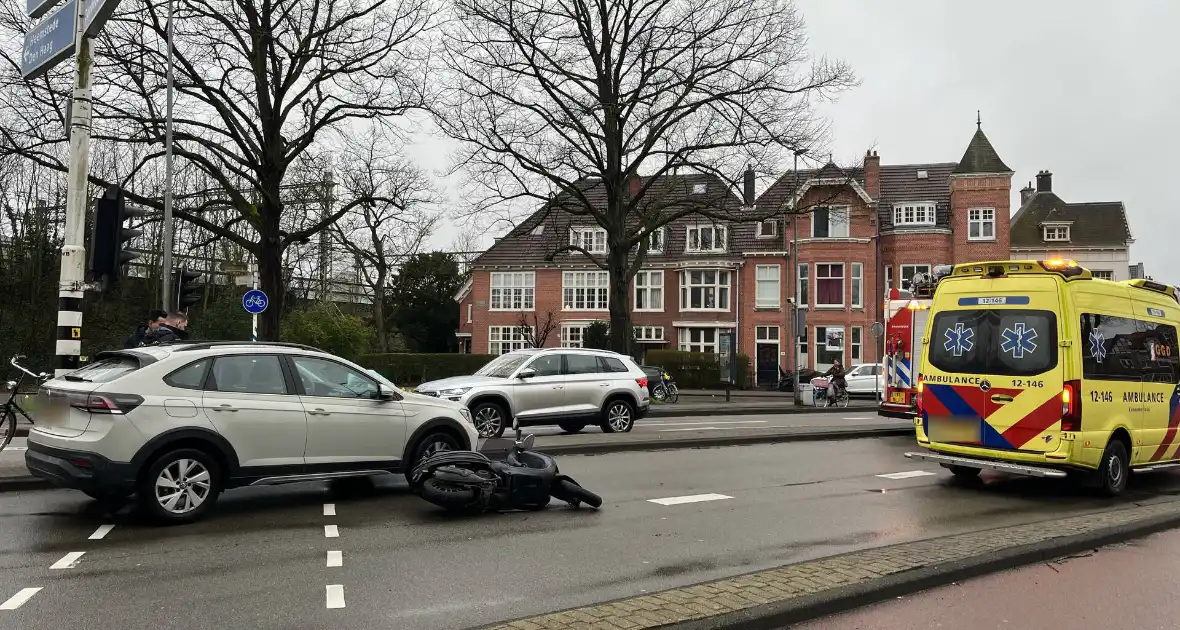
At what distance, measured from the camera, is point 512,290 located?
53.0 m

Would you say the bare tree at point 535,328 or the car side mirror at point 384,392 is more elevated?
the bare tree at point 535,328

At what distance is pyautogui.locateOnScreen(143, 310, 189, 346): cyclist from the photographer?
34.7ft

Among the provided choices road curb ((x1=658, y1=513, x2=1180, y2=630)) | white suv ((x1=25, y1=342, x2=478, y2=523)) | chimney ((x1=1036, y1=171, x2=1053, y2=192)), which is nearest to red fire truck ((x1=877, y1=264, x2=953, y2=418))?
road curb ((x1=658, y1=513, x2=1180, y2=630))

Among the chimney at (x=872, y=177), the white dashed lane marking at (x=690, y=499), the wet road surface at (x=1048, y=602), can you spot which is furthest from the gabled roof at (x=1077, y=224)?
the wet road surface at (x=1048, y=602)

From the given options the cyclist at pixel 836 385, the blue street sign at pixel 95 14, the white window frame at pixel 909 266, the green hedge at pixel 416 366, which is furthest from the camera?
the white window frame at pixel 909 266

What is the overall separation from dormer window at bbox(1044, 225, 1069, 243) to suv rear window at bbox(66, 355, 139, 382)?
188 feet

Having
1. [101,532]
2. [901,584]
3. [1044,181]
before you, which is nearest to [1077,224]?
[1044,181]

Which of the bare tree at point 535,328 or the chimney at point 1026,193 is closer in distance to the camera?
the bare tree at point 535,328

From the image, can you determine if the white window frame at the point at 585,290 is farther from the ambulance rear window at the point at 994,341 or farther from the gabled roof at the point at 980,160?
the ambulance rear window at the point at 994,341

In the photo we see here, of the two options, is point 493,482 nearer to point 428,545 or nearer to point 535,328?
point 428,545

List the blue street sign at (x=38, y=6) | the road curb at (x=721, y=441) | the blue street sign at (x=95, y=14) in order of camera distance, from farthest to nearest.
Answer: the road curb at (x=721, y=441), the blue street sign at (x=38, y=6), the blue street sign at (x=95, y=14)

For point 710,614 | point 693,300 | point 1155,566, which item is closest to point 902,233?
point 693,300

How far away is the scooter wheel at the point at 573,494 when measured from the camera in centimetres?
834

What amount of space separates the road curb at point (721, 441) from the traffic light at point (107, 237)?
606 cm
